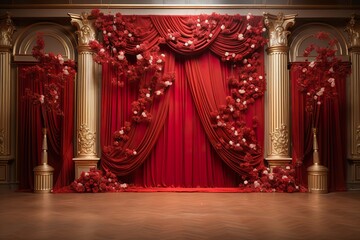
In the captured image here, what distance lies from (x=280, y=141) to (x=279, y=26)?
7.00 feet

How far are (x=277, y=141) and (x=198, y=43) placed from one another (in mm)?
2314

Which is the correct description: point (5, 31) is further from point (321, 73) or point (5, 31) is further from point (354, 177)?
point (354, 177)

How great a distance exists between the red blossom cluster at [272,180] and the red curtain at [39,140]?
3.27m

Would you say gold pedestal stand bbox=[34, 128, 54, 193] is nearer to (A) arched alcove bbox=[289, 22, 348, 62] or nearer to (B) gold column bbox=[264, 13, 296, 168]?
(B) gold column bbox=[264, 13, 296, 168]

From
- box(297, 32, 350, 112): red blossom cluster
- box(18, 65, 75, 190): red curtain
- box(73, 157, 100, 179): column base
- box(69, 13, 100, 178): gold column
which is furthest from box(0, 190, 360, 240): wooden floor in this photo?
box(297, 32, 350, 112): red blossom cluster

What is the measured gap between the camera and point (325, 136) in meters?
8.48

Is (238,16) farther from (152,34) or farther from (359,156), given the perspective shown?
(359,156)

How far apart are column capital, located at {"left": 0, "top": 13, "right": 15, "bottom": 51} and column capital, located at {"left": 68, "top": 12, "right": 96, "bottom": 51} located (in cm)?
120

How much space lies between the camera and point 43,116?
8.40 m

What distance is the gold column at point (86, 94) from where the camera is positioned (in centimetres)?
838

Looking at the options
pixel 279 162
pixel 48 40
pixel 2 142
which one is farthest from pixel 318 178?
pixel 2 142

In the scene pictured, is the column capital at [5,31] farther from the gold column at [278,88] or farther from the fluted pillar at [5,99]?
the gold column at [278,88]

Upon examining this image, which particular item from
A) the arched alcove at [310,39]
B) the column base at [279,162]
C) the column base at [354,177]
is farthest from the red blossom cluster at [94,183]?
the column base at [354,177]

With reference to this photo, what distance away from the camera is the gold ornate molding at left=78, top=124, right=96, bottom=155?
835 centimetres
